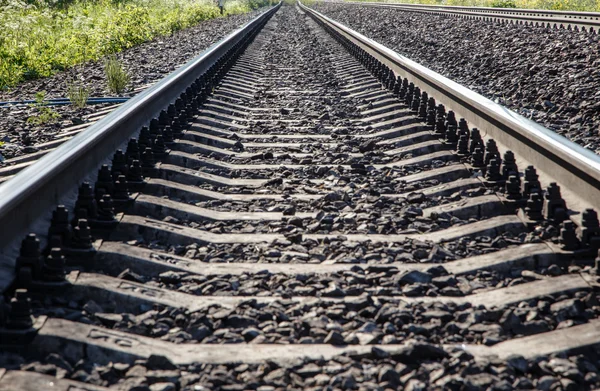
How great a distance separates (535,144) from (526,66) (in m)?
6.60

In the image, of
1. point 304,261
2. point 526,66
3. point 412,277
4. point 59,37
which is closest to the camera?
point 412,277

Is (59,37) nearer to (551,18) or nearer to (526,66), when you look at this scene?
(526,66)

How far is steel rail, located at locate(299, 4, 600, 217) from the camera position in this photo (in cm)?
370

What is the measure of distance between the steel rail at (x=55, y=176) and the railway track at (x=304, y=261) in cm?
1

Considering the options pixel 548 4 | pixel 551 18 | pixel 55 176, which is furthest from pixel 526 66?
pixel 548 4

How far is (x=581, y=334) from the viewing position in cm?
277

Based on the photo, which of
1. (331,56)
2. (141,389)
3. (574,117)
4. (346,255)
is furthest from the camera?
(331,56)

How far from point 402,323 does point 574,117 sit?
15.7 feet

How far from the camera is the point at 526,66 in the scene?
1059 cm

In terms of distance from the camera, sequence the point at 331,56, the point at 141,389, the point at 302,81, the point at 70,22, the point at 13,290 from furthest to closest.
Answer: the point at 70,22
the point at 331,56
the point at 302,81
the point at 13,290
the point at 141,389

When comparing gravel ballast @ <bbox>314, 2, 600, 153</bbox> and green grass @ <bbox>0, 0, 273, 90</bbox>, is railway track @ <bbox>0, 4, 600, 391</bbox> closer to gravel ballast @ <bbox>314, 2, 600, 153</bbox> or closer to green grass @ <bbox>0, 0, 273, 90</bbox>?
gravel ballast @ <bbox>314, 2, 600, 153</bbox>

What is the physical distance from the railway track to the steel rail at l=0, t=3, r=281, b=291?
0.01 metres

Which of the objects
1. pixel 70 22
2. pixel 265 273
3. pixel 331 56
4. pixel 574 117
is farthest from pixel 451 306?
pixel 70 22

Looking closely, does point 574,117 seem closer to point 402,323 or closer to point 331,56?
point 402,323
